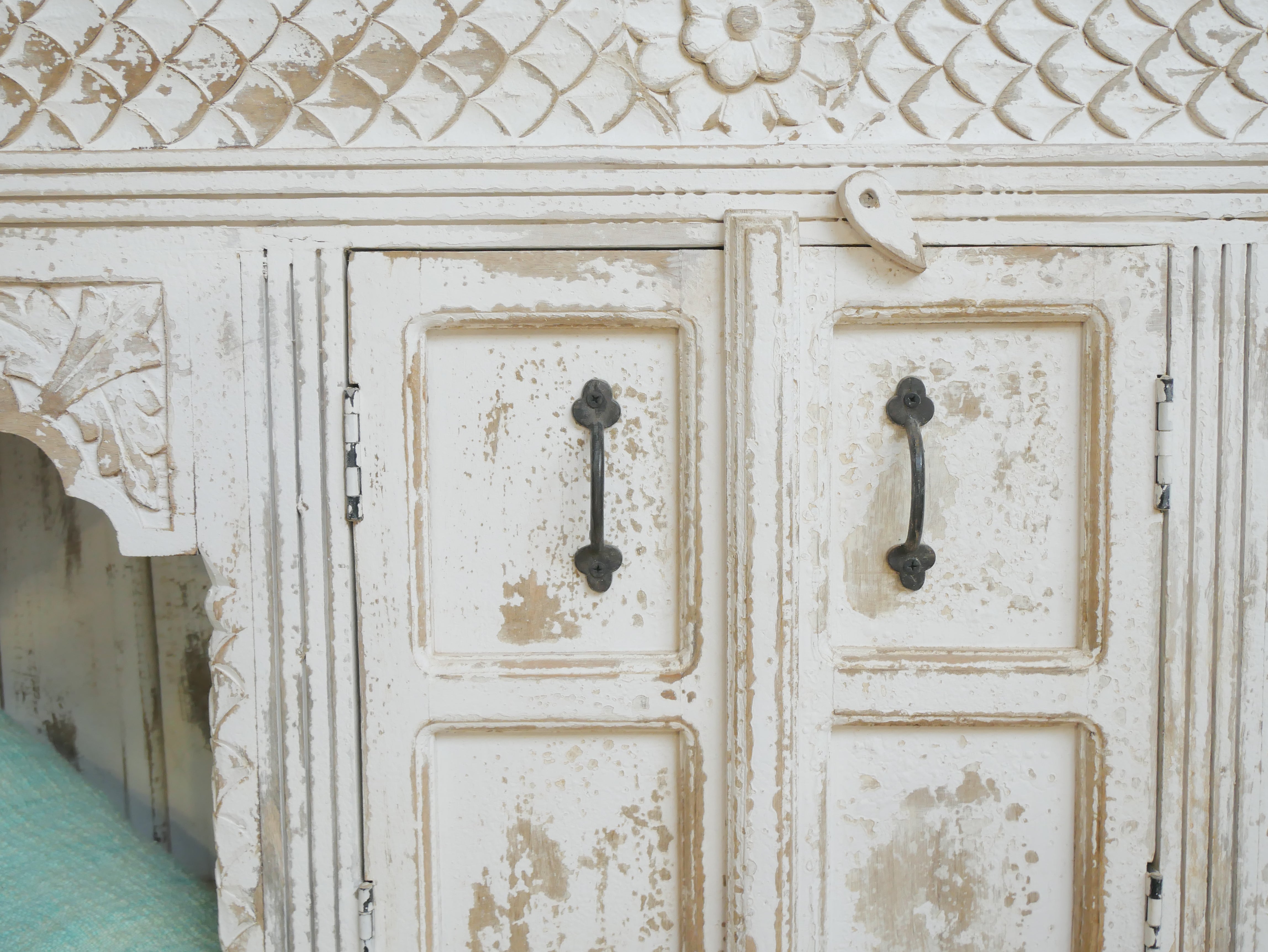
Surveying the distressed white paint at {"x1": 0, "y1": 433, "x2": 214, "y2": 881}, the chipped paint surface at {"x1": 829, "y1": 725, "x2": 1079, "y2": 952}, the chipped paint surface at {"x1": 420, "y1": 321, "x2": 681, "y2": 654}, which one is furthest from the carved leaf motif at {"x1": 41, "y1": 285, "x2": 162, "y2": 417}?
the chipped paint surface at {"x1": 829, "y1": 725, "x2": 1079, "y2": 952}

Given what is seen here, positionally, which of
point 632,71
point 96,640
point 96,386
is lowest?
point 96,640

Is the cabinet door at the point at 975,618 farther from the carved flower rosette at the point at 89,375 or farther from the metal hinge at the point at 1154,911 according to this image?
the carved flower rosette at the point at 89,375

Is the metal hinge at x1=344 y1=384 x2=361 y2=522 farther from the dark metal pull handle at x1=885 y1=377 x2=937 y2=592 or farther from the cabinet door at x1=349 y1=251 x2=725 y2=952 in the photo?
the dark metal pull handle at x1=885 y1=377 x2=937 y2=592

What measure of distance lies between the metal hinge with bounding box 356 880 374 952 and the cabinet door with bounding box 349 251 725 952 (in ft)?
0.04

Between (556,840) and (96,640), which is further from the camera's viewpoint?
(96,640)

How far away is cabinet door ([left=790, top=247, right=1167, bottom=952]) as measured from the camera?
81 centimetres

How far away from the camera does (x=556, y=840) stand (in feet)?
2.76

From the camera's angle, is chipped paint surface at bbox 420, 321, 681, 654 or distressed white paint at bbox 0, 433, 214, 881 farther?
distressed white paint at bbox 0, 433, 214, 881

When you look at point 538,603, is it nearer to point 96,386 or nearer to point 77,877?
point 96,386

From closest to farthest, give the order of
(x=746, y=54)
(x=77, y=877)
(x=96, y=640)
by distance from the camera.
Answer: (x=746, y=54), (x=77, y=877), (x=96, y=640)

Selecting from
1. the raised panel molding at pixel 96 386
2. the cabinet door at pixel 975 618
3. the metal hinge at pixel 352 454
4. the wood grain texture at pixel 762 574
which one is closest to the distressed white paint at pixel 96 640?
the raised panel molding at pixel 96 386

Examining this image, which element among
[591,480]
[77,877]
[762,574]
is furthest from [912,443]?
[77,877]

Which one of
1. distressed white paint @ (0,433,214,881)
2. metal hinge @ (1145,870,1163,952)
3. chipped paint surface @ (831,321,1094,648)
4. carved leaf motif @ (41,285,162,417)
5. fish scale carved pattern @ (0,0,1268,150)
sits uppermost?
fish scale carved pattern @ (0,0,1268,150)

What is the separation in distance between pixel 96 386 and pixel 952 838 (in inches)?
46.4
